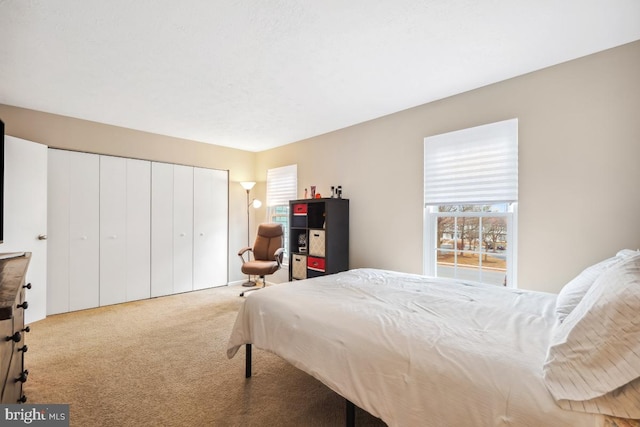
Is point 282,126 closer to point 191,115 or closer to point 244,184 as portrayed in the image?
point 191,115

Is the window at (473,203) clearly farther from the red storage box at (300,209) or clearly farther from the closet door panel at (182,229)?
the closet door panel at (182,229)

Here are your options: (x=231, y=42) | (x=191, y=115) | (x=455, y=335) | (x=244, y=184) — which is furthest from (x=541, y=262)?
(x=244, y=184)

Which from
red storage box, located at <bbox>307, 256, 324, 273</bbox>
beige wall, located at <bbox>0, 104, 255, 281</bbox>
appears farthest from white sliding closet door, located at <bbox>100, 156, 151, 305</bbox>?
red storage box, located at <bbox>307, 256, 324, 273</bbox>

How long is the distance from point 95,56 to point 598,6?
3688 millimetres

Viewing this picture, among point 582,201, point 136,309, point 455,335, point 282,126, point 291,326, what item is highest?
point 282,126

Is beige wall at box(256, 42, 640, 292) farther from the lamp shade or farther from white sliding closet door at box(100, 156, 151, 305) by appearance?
white sliding closet door at box(100, 156, 151, 305)

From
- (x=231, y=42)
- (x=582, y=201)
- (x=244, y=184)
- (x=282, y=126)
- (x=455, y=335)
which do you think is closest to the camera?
(x=455, y=335)

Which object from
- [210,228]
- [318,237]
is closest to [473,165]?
[318,237]

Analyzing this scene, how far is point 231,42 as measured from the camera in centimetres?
220

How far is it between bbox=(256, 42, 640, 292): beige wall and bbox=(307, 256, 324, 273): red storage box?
3.17 ft

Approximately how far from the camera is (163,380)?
7.40ft

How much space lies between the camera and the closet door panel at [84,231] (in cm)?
385

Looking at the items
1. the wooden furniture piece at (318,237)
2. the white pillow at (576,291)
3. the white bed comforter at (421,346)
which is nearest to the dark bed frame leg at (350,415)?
the white bed comforter at (421,346)

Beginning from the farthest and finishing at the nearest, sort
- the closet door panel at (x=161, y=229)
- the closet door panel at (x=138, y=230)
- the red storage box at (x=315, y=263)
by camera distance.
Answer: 1. the closet door panel at (x=161, y=229)
2. the closet door panel at (x=138, y=230)
3. the red storage box at (x=315, y=263)
